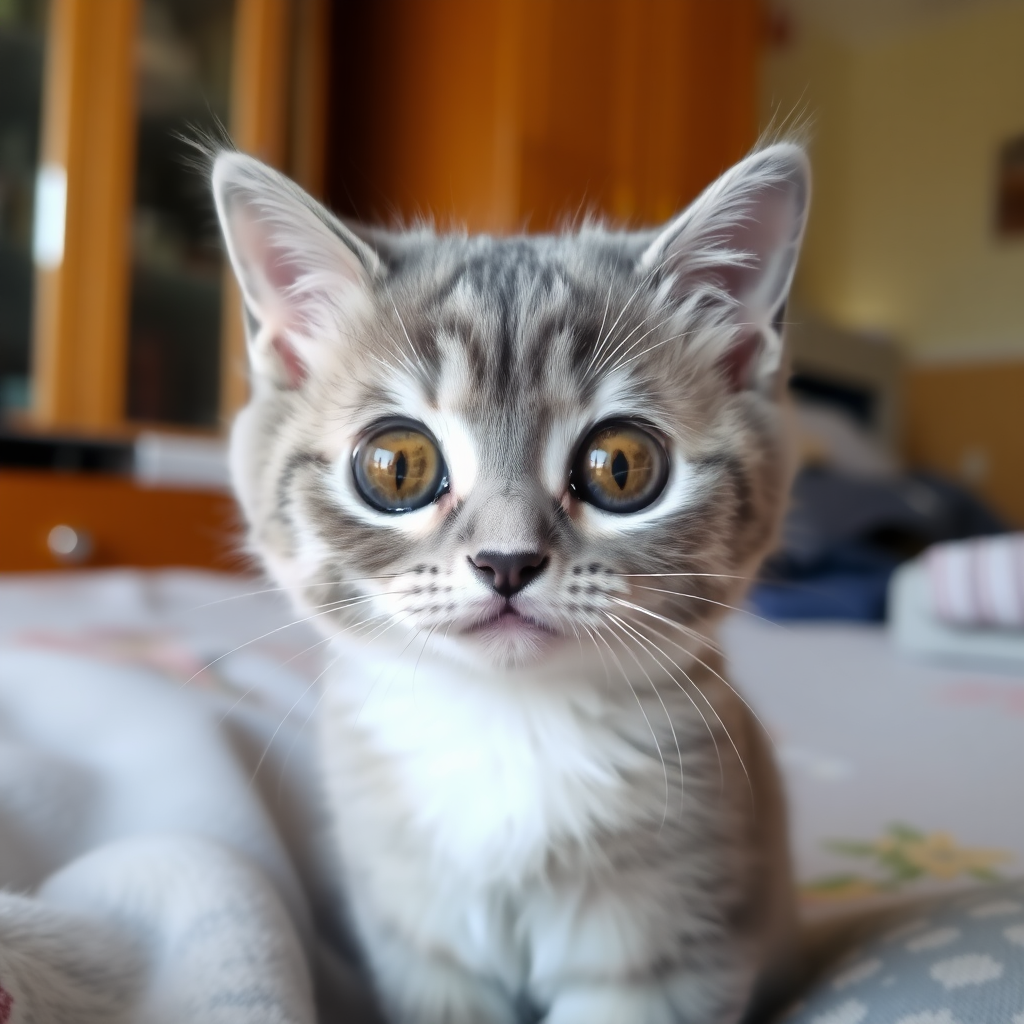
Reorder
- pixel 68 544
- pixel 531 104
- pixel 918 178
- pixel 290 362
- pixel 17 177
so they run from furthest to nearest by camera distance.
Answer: pixel 918 178
pixel 531 104
pixel 17 177
pixel 68 544
pixel 290 362

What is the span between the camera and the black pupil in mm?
570

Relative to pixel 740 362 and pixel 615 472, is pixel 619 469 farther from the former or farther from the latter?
pixel 740 362

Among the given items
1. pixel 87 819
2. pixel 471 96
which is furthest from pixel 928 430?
pixel 87 819

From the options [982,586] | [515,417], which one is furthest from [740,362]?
[982,586]

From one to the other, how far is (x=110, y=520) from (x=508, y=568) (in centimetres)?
199

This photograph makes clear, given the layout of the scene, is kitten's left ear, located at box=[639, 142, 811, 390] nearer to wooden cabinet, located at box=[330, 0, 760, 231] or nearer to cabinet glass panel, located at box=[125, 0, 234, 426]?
wooden cabinet, located at box=[330, 0, 760, 231]

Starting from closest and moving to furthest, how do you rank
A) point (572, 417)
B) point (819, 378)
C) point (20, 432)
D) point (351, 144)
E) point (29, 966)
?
point (29, 966)
point (572, 417)
point (20, 432)
point (351, 144)
point (819, 378)

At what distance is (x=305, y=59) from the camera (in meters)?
2.61

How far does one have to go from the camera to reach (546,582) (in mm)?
522

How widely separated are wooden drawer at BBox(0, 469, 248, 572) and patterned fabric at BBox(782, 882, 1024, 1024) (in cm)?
175

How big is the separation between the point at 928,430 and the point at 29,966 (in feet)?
13.3

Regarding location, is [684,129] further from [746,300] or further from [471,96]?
[746,300]

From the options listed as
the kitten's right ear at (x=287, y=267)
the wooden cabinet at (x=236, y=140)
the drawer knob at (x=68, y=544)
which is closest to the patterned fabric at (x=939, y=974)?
the kitten's right ear at (x=287, y=267)

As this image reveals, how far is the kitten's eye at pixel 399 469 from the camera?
0.58 meters
